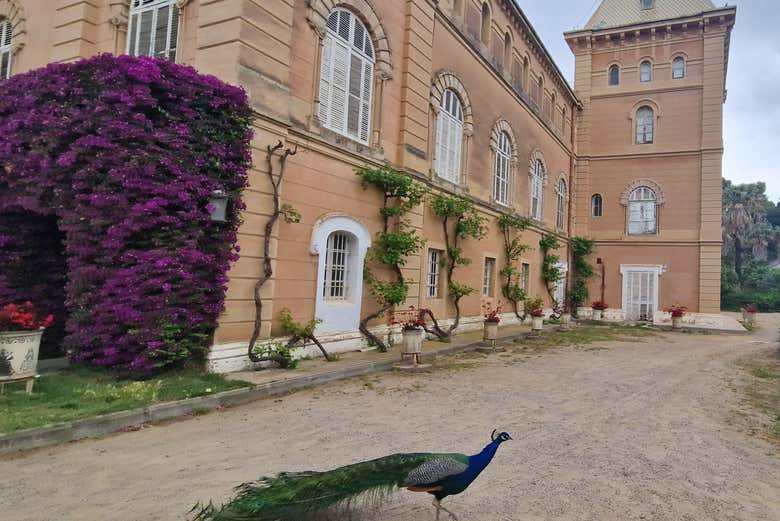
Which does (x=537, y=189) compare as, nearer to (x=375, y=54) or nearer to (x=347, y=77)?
(x=375, y=54)

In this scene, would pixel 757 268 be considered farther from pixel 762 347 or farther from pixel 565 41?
pixel 762 347

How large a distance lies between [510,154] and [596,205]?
9495 millimetres

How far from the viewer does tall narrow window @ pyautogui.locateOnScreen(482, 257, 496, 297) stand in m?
16.7

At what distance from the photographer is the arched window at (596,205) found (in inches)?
993

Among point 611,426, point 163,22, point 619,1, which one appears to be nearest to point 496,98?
point 163,22

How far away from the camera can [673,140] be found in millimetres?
Answer: 23719

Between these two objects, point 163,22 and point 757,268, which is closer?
point 163,22

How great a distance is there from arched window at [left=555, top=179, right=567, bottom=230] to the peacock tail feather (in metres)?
22.3

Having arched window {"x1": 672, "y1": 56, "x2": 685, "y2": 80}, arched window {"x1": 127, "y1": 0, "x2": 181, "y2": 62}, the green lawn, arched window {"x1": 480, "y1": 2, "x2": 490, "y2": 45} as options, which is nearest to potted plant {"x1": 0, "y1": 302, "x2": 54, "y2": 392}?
the green lawn

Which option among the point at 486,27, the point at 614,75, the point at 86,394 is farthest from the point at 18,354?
the point at 614,75

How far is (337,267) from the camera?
10094 mm

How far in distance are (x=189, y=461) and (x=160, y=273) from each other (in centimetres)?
313

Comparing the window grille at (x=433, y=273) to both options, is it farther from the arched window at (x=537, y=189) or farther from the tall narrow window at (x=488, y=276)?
the arched window at (x=537, y=189)

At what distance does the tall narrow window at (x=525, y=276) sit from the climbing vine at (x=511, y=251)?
3.62ft
